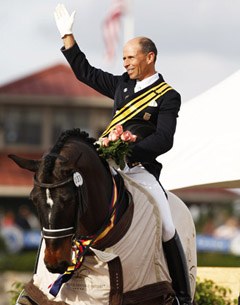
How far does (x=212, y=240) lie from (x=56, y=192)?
26.5 meters

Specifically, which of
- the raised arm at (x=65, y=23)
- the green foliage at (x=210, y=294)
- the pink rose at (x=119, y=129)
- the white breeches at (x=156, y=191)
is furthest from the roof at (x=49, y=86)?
the pink rose at (x=119, y=129)

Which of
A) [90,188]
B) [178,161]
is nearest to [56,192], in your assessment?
[90,188]

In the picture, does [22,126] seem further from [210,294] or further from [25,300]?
[25,300]

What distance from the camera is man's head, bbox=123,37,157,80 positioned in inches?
330

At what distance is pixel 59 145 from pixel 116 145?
564 millimetres

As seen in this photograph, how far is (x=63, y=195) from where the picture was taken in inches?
283

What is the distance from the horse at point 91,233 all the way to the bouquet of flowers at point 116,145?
0.23ft

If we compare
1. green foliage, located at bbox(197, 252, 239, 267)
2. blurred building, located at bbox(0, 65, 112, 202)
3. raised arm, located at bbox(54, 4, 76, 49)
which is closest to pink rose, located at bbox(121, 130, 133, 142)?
raised arm, located at bbox(54, 4, 76, 49)

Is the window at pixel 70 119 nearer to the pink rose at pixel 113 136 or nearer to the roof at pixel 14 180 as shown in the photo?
the roof at pixel 14 180

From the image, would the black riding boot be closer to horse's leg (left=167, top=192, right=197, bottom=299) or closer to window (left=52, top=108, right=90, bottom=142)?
horse's leg (left=167, top=192, right=197, bottom=299)

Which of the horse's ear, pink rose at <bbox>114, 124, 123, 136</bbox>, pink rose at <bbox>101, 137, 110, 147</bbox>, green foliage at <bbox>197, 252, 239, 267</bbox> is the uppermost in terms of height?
pink rose at <bbox>114, 124, 123, 136</bbox>

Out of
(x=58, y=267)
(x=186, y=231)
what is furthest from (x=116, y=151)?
(x=186, y=231)

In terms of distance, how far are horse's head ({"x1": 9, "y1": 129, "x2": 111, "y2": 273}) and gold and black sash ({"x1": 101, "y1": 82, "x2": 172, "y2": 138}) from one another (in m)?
0.89

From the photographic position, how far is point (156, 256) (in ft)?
26.4
